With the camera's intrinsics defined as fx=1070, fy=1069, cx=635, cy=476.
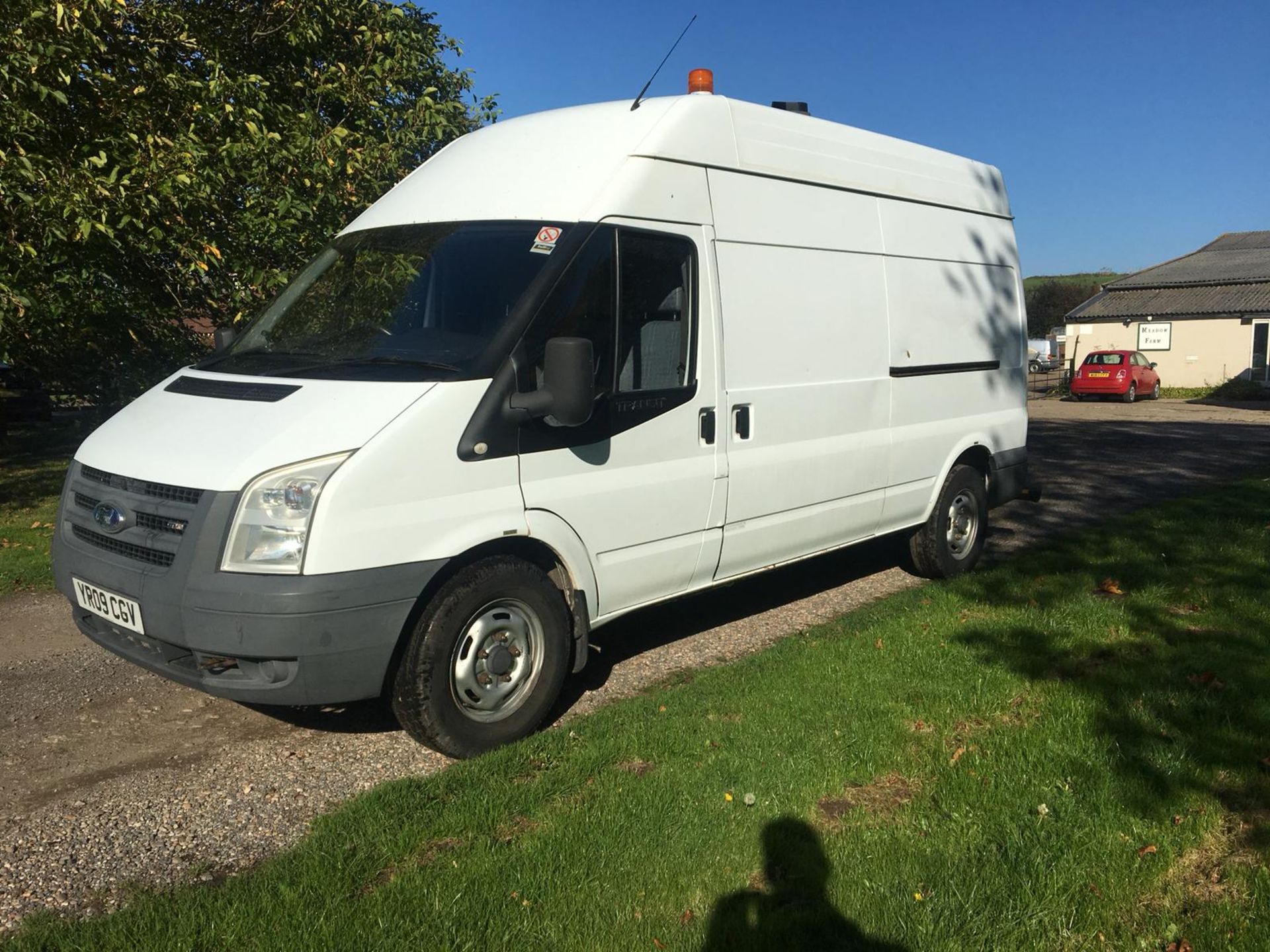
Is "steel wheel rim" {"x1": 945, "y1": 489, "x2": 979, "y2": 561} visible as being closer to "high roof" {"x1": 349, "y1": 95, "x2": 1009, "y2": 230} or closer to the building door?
"high roof" {"x1": 349, "y1": 95, "x2": 1009, "y2": 230}

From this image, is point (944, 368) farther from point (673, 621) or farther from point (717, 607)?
point (673, 621)

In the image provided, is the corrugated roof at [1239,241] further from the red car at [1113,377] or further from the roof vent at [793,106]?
the roof vent at [793,106]

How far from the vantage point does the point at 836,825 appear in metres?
3.86

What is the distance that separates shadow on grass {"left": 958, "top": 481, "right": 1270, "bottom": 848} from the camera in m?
4.14

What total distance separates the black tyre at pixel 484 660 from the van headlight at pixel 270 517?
650mm

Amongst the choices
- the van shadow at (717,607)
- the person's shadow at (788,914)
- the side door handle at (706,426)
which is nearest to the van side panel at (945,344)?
the van shadow at (717,607)

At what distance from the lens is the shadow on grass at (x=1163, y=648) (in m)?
4.14

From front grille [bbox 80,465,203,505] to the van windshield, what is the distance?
0.74 metres

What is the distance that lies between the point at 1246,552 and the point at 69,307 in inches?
374

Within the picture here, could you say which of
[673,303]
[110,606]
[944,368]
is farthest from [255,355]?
[944,368]

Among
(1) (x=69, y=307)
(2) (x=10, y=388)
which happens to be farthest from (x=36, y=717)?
(2) (x=10, y=388)

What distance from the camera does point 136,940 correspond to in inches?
125

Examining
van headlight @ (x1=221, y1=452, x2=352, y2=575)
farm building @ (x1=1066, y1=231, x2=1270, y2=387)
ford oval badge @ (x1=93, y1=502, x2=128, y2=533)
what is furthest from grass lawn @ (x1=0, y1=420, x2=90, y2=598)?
farm building @ (x1=1066, y1=231, x2=1270, y2=387)

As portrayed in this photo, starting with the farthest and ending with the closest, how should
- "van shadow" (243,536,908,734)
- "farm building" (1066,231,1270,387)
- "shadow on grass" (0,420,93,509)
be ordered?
"farm building" (1066,231,1270,387)
"shadow on grass" (0,420,93,509)
"van shadow" (243,536,908,734)
